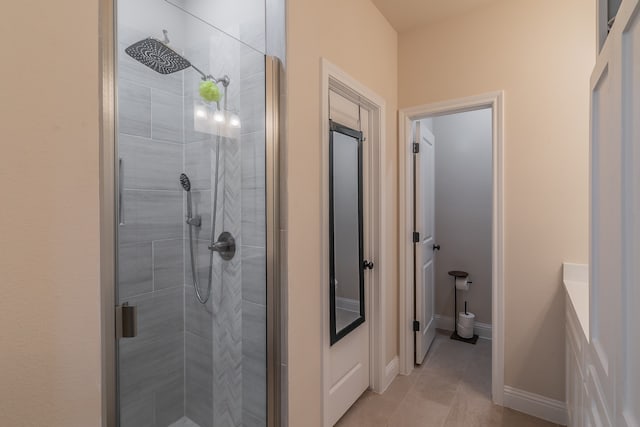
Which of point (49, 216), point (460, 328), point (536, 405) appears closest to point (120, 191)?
point (49, 216)

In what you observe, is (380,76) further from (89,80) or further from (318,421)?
(318,421)

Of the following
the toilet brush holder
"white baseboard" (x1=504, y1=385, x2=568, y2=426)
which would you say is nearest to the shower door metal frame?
"white baseboard" (x1=504, y1=385, x2=568, y2=426)

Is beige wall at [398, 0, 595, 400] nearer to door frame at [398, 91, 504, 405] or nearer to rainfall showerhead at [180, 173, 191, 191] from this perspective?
door frame at [398, 91, 504, 405]

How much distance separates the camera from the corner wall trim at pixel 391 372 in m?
2.32

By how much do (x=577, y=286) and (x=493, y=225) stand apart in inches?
23.7

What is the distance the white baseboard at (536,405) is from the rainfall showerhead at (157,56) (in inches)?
111

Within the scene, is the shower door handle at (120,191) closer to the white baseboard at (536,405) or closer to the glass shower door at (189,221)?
the glass shower door at (189,221)

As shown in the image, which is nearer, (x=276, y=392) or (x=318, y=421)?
(x=276, y=392)

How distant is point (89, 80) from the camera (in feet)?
2.53

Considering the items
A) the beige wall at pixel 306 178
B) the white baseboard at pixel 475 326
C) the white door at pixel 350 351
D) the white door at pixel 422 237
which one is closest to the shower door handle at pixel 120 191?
the beige wall at pixel 306 178

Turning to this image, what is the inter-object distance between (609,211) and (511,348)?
1.86 m

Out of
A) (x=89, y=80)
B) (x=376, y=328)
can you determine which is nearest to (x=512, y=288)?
(x=376, y=328)

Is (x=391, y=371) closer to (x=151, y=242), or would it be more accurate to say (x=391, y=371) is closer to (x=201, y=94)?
(x=151, y=242)

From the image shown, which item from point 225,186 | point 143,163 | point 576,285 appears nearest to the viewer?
point 143,163
